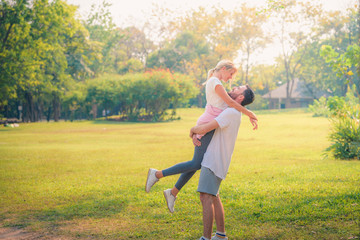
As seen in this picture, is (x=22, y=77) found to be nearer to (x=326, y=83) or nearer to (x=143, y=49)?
(x=143, y=49)

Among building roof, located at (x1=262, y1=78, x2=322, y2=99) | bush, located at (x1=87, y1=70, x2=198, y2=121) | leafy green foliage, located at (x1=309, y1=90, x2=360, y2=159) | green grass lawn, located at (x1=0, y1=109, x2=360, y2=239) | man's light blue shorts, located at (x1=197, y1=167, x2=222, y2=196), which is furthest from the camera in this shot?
building roof, located at (x1=262, y1=78, x2=322, y2=99)

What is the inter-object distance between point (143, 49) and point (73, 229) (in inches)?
2437

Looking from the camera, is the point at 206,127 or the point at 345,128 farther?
the point at 345,128

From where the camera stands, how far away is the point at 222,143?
12.6 ft

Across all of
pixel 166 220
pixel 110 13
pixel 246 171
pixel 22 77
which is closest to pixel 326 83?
pixel 110 13

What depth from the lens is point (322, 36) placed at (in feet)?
202

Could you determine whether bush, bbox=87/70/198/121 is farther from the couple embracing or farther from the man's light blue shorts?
the man's light blue shorts

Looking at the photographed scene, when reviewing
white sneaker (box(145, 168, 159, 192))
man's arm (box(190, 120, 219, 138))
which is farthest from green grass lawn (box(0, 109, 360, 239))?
man's arm (box(190, 120, 219, 138))

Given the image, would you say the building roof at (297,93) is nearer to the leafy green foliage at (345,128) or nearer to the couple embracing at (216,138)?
the leafy green foliage at (345,128)

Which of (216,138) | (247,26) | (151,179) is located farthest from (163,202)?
(247,26)

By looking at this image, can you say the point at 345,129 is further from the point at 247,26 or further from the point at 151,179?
the point at 247,26

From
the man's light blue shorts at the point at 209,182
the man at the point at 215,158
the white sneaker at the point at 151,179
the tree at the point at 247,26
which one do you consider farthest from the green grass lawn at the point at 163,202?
the tree at the point at 247,26

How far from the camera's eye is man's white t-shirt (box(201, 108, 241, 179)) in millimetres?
3793

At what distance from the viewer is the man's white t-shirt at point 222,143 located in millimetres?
3793
